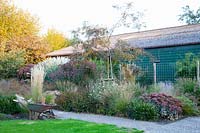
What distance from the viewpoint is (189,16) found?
146 feet

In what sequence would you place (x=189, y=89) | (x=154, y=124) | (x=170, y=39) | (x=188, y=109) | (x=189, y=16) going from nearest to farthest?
(x=154, y=124) < (x=188, y=109) < (x=189, y=89) < (x=170, y=39) < (x=189, y=16)

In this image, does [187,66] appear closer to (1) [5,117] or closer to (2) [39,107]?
(2) [39,107]

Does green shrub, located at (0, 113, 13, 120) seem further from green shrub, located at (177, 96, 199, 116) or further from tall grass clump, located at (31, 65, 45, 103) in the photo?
green shrub, located at (177, 96, 199, 116)

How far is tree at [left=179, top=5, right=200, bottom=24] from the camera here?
4316 cm

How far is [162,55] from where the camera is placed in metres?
22.1

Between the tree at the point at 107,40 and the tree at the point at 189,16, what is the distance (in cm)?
2849

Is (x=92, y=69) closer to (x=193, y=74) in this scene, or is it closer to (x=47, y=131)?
(x=193, y=74)

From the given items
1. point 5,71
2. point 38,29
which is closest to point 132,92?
point 5,71

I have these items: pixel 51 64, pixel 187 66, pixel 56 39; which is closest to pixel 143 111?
pixel 187 66

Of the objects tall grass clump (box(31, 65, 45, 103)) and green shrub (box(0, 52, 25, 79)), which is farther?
green shrub (box(0, 52, 25, 79))

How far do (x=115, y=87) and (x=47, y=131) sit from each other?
469cm

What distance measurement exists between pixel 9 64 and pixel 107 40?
9888 mm

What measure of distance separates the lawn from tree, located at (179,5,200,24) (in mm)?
36236

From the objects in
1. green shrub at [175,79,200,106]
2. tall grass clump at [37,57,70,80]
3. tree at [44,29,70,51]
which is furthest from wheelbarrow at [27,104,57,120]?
tree at [44,29,70,51]
